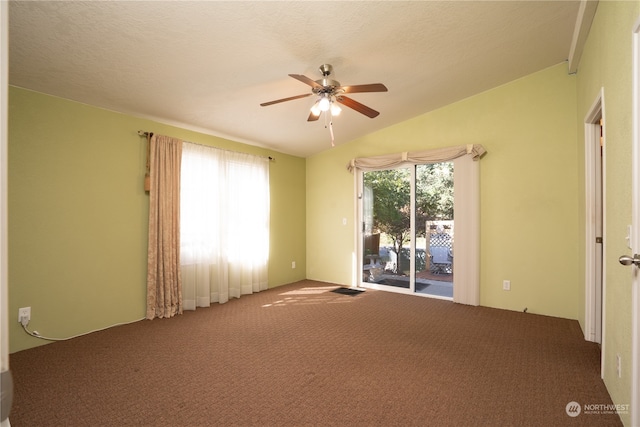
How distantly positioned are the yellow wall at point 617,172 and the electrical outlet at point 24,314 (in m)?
4.45

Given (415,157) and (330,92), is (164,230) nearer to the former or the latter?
(330,92)

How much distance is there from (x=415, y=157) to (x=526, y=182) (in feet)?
4.78

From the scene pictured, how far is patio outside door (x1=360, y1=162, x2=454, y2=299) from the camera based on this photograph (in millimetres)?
4641

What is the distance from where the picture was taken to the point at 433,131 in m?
4.71

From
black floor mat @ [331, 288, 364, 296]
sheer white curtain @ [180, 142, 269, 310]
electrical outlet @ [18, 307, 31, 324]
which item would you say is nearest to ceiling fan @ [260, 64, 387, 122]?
sheer white curtain @ [180, 142, 269, 310]

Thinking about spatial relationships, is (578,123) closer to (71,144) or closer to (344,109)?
(344,109)

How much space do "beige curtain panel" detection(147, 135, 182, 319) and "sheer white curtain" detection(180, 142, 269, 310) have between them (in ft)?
0.46

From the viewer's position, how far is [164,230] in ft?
12.4

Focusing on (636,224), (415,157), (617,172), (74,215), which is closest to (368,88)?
(617,172)

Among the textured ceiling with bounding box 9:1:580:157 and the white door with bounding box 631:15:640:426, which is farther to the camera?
the textured ceiling with bounding box 9:1:580:157

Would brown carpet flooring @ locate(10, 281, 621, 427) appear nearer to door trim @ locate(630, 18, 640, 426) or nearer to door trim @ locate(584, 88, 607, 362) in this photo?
door trim @ locate(584, 88, 607, 362)

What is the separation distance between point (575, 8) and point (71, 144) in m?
4.76

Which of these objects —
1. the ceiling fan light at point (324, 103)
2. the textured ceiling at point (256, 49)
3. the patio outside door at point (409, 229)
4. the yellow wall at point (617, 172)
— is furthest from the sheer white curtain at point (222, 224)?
the yellow wall at point (617, 172)

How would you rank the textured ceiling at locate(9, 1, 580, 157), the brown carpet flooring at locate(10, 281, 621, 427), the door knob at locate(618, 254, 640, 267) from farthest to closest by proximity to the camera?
the textured ceiling at locate(9, 1, 580, 157)
the brown carpet flooring at locate(10, 281, 621, 427)
the door knob at locate(618, 254, 640, 267)
